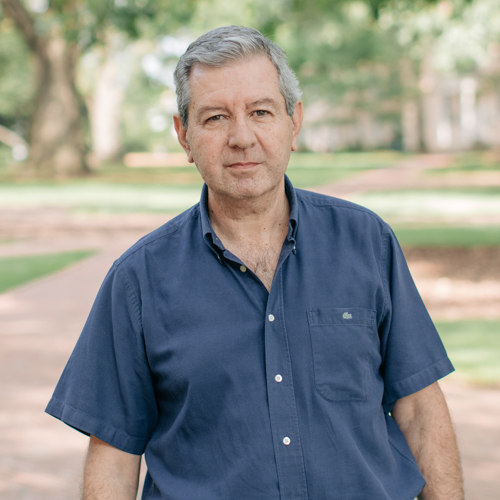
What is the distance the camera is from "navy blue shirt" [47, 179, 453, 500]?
78.3 inches

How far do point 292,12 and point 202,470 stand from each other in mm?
13357

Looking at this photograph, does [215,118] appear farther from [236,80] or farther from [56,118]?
[56,118]

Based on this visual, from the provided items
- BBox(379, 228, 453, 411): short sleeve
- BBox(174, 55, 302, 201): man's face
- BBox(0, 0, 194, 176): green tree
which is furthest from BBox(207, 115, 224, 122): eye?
BBox(0, 0, 194, 176): green tree

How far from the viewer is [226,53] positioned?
6.88ft

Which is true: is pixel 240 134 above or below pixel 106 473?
above

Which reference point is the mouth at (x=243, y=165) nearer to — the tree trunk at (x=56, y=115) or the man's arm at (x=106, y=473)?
the man's arm at (x=106, y=473)

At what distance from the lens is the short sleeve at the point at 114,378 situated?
6.81 ft

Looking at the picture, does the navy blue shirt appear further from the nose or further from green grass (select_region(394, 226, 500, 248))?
green grass (select_region(394, 226, 500, 248))

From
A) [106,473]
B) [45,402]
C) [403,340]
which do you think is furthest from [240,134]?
[45,402]

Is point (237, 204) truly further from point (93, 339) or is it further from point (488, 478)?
point (488, 478)

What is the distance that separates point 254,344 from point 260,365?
5 cm

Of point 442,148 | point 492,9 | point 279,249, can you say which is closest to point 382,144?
point 442,148

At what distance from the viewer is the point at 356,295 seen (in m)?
2.09

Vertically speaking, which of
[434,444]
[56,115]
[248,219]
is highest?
[248,219]
